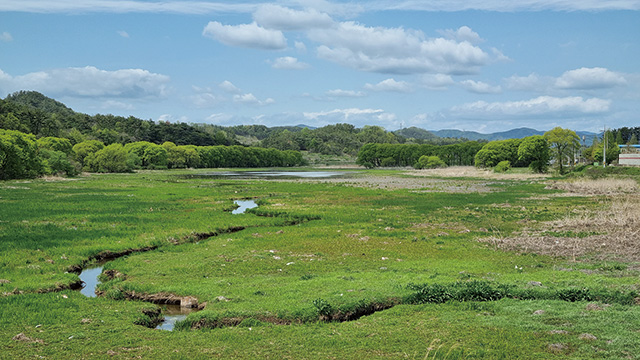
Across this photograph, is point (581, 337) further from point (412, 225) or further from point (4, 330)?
point (412, 225)

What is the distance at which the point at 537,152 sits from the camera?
140m

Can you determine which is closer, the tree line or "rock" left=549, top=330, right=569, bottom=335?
"rock" left=549, top=330, right=569, bottom=335

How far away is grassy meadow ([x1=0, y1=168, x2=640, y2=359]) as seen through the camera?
11492 mm

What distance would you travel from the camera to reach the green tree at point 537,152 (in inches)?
5202

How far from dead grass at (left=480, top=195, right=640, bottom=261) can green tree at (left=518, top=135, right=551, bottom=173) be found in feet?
362

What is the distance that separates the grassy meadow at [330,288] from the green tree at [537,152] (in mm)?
106882

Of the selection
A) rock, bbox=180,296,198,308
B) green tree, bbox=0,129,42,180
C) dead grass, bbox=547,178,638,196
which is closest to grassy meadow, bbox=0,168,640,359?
rock, bbox=180,296,198,308

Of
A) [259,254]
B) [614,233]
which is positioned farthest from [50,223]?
[614,233]

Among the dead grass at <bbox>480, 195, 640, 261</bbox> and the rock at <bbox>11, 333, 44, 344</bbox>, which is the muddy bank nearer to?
the rock at <bbox>11, 333, 44, 344</bbox>

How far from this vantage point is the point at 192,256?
23.0m

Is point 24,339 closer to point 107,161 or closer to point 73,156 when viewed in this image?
point 107,161

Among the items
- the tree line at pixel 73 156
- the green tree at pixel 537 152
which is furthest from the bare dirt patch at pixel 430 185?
the tree line at pixel 73 156

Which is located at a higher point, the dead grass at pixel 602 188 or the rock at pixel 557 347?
the dead grass at pixel 602 188

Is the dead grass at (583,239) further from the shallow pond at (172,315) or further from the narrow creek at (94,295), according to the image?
the narrow creek at (94,295)
